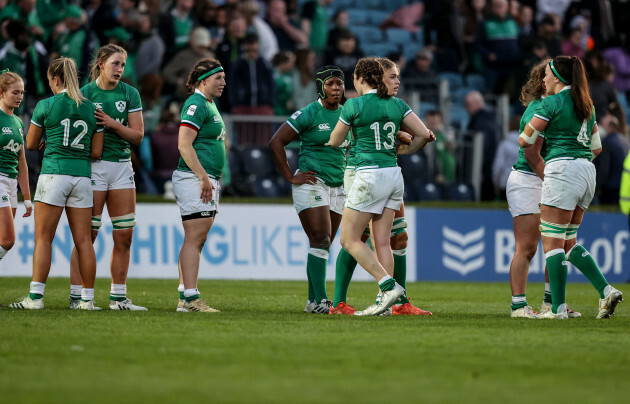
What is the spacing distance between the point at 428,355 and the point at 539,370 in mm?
802

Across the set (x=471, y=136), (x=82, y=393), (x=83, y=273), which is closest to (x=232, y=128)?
(x=471, y=136)

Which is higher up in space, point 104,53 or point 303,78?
point 303,78

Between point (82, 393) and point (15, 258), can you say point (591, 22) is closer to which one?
point (15, 258)

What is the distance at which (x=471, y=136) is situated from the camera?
19.5 meters

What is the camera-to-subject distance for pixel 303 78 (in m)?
19.1

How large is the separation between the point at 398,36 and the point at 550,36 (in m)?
3.30

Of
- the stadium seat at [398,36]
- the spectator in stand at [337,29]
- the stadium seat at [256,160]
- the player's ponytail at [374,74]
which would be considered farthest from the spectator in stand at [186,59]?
the player's ponytail at [374,74]

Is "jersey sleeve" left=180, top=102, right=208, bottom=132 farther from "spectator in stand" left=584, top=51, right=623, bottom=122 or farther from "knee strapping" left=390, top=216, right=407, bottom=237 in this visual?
"spectator in stand" left=584, top=51, right=623, bottom=122

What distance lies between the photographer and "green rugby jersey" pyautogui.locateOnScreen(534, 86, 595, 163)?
9172 mm

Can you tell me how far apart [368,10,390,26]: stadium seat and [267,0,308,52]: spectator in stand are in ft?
10.6

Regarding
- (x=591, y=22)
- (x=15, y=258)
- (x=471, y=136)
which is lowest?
(x=15, y=258)

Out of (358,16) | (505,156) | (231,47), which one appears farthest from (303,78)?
(358,16)

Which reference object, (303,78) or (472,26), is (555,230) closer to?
(303,78)

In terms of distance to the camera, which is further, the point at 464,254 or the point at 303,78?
the point at 303,78
